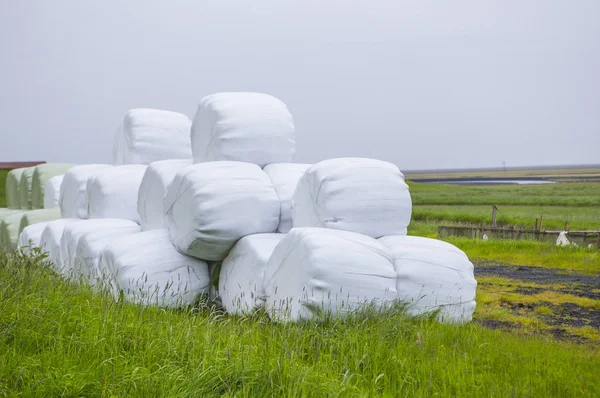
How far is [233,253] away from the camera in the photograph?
15.4ft

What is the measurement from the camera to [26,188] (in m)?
10.7

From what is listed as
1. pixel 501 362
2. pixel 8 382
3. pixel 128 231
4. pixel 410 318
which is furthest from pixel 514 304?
pixel 8 382

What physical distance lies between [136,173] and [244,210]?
2520 mm

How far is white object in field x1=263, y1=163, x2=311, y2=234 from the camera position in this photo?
486 cm

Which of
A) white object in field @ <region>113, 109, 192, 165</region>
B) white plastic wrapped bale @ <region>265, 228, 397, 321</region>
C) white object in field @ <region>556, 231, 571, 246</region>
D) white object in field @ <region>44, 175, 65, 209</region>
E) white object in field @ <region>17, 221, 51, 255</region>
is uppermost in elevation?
white object in field @ <region>113, 109, 192, 165</region>

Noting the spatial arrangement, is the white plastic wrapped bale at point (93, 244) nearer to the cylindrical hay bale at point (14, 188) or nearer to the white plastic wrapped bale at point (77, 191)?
the white plastic wrapped bale at point (77, 191)

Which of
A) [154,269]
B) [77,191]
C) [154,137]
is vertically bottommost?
[154,269]

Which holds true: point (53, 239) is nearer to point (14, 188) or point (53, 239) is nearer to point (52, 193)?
point (52, 193)

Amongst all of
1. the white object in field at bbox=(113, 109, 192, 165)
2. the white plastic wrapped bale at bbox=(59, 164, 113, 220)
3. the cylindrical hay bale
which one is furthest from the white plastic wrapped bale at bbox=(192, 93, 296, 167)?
the cylindrical hay bale

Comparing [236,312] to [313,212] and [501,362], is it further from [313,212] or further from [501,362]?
[501,362]

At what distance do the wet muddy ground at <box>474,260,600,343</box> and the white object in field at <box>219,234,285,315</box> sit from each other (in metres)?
1.66

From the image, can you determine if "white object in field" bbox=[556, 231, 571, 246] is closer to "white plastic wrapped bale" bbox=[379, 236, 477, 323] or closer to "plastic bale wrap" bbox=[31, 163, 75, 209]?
"white plastic wrapped bale" bbox=[379, 236, 477, 323]

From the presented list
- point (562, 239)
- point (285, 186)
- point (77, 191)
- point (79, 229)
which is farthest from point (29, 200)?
point (562, 239)

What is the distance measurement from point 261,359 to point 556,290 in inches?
193
